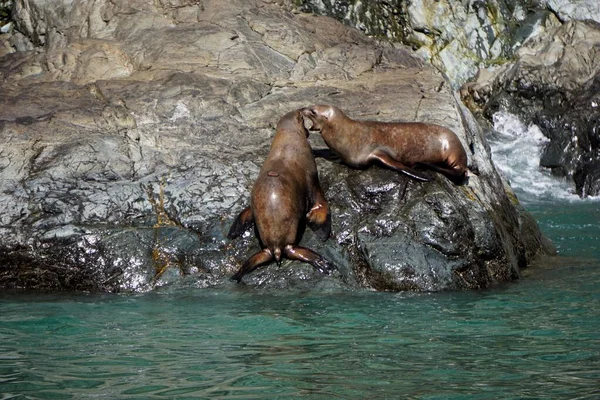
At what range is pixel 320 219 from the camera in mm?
7992

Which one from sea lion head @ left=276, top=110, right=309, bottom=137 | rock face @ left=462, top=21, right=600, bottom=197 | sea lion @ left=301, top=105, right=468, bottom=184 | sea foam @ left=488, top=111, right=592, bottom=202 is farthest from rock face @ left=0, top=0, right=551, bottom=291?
rock face @ left=462, top=21, right=600, bottom=197

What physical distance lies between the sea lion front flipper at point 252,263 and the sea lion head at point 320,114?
Result: 1.90m

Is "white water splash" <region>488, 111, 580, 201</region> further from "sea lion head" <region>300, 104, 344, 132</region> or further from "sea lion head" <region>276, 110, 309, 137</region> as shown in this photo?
"sea lion head" <region>276, 110, 309, 137</region>

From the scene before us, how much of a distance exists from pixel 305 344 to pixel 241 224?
7.05ft

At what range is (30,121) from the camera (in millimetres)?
9086

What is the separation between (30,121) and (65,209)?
1461 millimetres

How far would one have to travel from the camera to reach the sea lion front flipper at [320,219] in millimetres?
7965

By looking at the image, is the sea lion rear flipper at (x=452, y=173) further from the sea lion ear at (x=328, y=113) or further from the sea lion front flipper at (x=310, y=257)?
the sea lion front flipper at (x=310, y=257)

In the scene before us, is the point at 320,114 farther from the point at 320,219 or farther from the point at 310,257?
the point at 310,257

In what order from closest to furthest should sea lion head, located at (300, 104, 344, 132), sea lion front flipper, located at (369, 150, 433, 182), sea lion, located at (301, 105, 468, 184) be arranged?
sea lion front flipper, located at (369, 150, 433, 182) < sea lion, located at (301, 105, 468, 184) < sea lion head, located at (300, 104, 344, 132)

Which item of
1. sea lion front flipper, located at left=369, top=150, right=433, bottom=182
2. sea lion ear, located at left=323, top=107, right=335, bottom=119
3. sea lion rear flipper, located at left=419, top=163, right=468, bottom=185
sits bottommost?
sea lion rear flipper, located at left=419, top=163, right=468, bottom=185

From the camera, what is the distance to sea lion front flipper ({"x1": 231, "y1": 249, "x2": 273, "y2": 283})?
25.3ft

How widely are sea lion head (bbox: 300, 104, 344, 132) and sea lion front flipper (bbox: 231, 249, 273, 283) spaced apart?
1.90m

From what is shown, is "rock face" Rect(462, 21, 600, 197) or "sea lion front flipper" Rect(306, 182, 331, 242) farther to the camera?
"rock face" Rect(462, 21, 600, 197)
